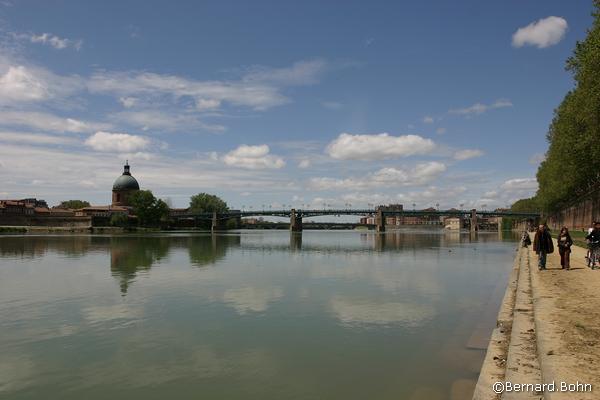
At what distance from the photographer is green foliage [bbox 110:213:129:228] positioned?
161 metres

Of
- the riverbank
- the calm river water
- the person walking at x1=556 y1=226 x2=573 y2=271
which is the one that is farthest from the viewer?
the person walking at x1=556 y1=226 x2=573 y2=271

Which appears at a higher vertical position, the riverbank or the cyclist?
the cyclist

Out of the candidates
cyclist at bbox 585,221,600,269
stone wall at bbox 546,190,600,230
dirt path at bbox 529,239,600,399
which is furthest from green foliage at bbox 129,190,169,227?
dirt path at bbox 529,239,600,399

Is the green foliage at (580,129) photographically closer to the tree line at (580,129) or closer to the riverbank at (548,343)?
the tree line at (580,129)

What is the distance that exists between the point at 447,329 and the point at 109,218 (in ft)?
548

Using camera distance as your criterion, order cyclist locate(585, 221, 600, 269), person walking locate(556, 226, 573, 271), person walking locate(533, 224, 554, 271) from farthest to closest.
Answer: person walking locate(533, 224, 554, 271), person walking locate(556, 226, 573, 271), cyclist locate(585, 221, 600, 269)

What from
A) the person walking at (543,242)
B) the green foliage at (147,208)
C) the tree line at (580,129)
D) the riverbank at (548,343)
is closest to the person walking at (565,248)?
the person walking at (543,242)

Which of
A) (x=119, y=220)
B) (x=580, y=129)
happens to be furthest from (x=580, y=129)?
(x=119, y=220)

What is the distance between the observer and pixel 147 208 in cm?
16162

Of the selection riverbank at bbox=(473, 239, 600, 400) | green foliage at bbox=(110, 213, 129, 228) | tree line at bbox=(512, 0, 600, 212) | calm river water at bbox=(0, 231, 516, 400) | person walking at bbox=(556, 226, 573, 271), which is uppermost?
tree line at bbox=(512, 0, 600, 212)

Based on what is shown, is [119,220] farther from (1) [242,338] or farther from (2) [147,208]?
(1) [242,338]

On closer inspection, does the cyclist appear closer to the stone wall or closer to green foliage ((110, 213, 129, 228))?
the stone wall

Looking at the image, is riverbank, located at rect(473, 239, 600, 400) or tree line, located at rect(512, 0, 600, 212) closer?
riverbank, located at rect(473, 239, 600, 400)

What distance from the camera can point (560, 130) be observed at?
203 feet
